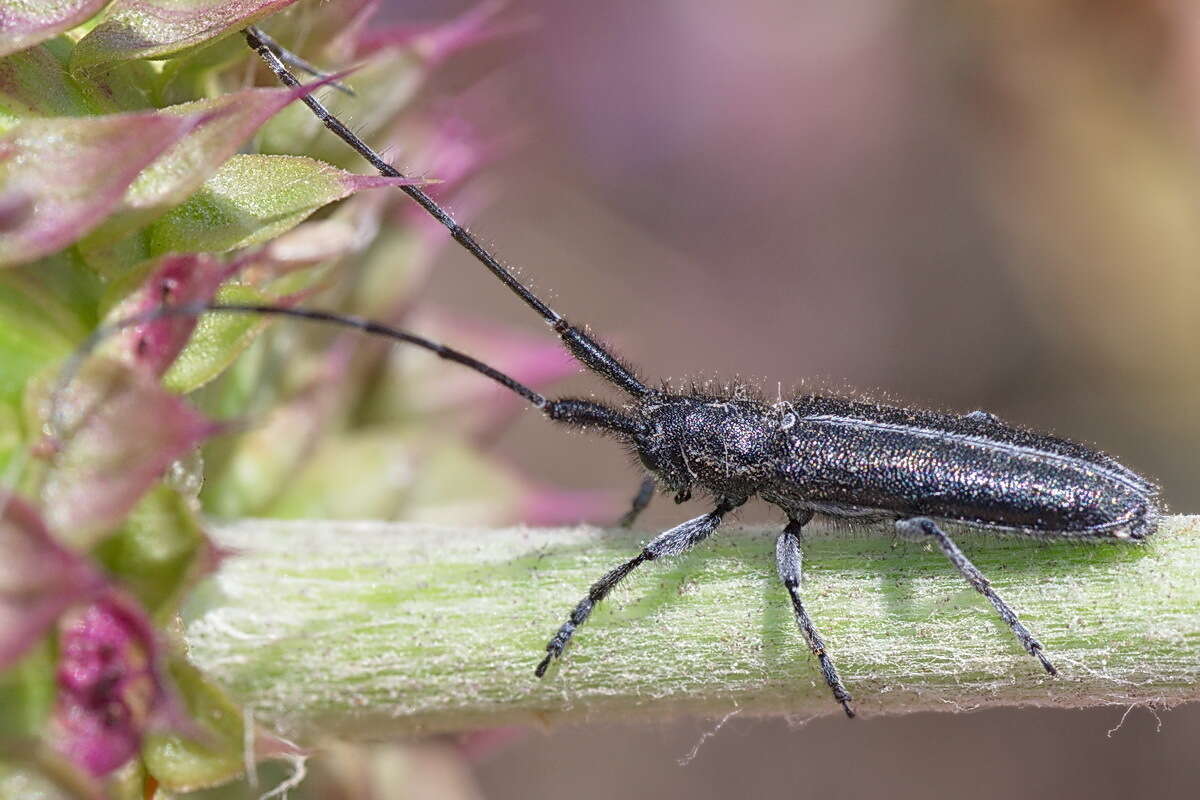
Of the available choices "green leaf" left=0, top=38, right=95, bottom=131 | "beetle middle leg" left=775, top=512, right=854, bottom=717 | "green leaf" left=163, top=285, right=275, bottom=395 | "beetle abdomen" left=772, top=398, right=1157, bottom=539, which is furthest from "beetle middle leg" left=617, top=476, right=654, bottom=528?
"green leaf" left=0, top=38, right=95, bottom=131

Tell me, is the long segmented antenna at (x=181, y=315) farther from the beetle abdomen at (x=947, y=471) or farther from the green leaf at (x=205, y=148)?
the beetle abdomen at (x=947, y=471)

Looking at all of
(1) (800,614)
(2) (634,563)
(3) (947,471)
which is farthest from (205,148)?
(3) (947,471)

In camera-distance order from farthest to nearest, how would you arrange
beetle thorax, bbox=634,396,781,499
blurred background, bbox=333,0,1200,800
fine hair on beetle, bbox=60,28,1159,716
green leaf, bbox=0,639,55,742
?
blurred background, bbox=333,0,1200,800 → beetle thorax, bbox=634,396,781,499 → fine hair on beetle, bbox=60,28,1159,716 → green leaf, bbox=0,639,55,742

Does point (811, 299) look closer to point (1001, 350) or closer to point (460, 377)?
point (1001, 350)

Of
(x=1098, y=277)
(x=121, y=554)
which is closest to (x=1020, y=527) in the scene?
(x=121, y=554)

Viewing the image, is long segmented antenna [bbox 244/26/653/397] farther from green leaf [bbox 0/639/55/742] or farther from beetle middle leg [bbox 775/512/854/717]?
green leaf [bbox 0/639/55/742]
